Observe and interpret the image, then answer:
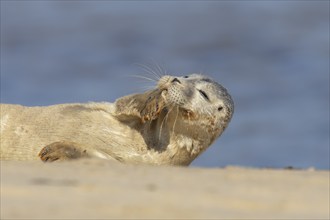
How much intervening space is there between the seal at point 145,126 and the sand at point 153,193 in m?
3.30

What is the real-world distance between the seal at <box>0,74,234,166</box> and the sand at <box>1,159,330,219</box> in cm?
330

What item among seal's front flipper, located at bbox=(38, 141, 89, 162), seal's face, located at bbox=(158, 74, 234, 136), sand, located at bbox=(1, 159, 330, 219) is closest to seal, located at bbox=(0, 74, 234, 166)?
seal's face, located at bbox=(158, 74, 234, 136)

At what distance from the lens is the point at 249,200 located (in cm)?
516

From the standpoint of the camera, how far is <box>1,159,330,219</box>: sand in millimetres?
4531

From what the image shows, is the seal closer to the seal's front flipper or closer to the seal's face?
the seal's face

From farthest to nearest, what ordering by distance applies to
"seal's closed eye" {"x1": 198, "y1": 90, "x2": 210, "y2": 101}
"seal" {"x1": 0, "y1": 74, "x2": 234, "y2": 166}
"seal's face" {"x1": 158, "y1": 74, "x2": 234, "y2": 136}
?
"seal's closed eye" {"x1": 198, "y1": 90, "x2": 210, "y2": 101}, "seal" {"x1": 0, "y1": 74, "x2": 234, "y2": 166}, "seal's face" {"x1": 158, "y1": 74, "x2": 234, "y2": 136}

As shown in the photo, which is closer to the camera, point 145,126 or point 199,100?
point 199,100

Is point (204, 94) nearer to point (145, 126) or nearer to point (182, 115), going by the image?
point (182, 115)

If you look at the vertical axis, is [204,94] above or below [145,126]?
above

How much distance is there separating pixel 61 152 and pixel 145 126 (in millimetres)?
1931

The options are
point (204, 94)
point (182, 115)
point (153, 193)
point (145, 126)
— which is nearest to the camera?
point (153, 193)

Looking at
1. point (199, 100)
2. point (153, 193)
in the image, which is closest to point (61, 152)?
point (199, 100)

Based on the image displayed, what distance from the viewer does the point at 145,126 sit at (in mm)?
10273

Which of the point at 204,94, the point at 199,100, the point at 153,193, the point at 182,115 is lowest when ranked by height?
the point at 153,193
